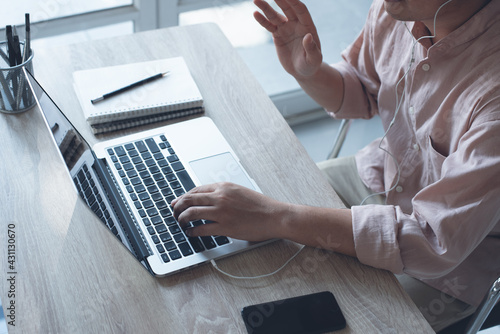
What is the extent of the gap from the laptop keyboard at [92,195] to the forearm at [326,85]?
1.94 feet

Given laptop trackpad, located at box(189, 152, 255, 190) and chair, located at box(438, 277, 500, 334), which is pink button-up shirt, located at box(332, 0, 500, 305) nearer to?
chair, located at box(438, 277, 500, 334)

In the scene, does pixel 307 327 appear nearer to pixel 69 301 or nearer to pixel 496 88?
pixel 69 301

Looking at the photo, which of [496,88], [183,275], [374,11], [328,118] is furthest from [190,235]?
[328,118]

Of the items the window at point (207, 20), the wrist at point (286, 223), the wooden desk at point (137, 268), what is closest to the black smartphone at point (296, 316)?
the wooden desk at point (137, 268)

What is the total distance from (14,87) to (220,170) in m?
0.45

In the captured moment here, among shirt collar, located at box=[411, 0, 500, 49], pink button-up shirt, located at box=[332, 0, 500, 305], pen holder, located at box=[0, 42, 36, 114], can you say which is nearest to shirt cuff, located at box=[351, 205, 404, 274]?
pink button-up shirt, located at box=[332, 0, 500, 305]

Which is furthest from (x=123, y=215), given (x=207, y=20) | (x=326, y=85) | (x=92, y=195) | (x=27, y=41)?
(x=207, y=20)

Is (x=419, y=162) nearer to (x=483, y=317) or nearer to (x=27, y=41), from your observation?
(x=483, y=317)

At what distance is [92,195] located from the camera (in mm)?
905

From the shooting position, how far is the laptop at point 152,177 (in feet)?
2.97

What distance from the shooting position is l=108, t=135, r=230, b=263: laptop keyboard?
3.04 ft

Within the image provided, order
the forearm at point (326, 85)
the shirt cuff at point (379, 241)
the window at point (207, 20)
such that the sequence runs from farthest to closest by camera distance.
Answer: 1. the window at point (207, 20)
2. the forearm at point (326, 85)
3. the shirt cuff at point (379, 241)

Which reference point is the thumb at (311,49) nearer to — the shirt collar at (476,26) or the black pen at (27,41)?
the shirt collar at (476,26)

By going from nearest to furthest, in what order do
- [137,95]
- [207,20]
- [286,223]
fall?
1. [286,223]
2. [137,95]
3. [207,20]
